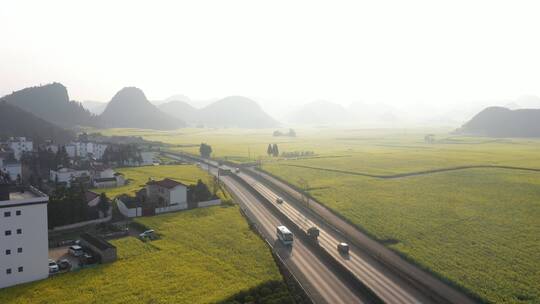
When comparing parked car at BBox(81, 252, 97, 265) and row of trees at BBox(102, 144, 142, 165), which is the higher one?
row of trees at BBox(102, 144, 142, 165)

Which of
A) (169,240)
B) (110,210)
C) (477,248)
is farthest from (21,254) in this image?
(477,248)

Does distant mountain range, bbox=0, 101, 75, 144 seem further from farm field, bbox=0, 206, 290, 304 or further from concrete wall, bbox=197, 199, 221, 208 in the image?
farm field, bbox=0, 206, 290, 304

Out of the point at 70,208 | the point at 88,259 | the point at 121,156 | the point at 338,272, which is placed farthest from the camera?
the point at 121,156

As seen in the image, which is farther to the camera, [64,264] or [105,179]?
[105,179]

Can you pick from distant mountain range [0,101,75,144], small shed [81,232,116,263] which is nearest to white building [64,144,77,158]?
distant mountain range [0,101,75,144]

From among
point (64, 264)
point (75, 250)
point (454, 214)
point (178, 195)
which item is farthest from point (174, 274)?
point (454, 214)

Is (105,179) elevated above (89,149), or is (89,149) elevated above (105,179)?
(89,149)

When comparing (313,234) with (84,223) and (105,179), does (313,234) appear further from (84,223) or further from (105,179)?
(105,179)
